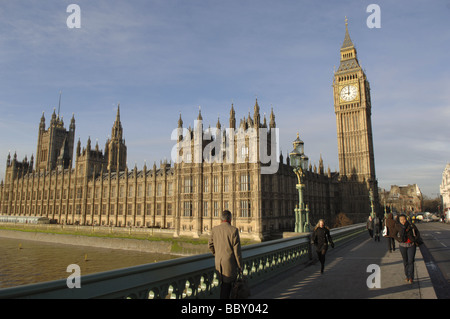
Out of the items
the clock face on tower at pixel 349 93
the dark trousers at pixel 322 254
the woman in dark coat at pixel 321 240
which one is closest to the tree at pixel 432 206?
the clock face on tower at pixel 349 93

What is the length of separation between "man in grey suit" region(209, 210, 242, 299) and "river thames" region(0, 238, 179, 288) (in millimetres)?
33386

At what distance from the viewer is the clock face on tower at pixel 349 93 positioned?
300 feet

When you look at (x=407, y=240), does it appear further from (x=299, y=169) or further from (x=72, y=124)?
(x=72, y=124)

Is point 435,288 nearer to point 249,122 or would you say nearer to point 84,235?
point 249,122

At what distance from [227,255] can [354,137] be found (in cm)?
9261

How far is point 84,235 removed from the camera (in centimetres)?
6203

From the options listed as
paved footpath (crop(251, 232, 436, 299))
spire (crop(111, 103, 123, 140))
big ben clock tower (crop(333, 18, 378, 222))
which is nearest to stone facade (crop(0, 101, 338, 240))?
spire (crop(111, 103, 123, 140))

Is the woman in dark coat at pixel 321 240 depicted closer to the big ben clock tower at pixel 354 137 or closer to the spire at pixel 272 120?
the spire at pixel 272 120

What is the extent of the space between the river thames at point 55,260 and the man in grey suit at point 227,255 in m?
33.4

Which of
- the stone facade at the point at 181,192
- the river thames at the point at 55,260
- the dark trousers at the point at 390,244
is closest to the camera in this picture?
the dark trousers at the point at 390,244

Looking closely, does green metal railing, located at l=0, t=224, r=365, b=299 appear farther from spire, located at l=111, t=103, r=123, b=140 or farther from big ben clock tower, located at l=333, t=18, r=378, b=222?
spire, located at l=111, t=103, r=123, b=140

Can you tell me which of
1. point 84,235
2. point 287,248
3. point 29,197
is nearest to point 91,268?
point 84,235
